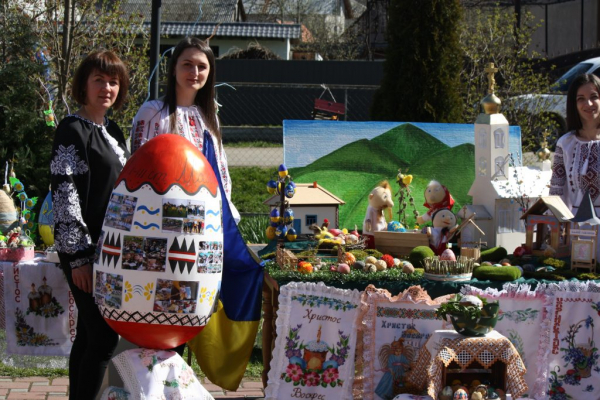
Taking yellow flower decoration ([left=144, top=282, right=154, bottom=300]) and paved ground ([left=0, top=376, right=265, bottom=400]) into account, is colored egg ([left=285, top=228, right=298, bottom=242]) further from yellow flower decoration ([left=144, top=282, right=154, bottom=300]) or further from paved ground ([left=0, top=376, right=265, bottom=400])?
yellow flower decoration ([left=144, top=282, right=154, bottom=300])

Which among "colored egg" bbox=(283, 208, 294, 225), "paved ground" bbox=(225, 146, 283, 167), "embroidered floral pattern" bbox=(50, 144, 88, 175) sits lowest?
"colored egg" bbox=(283, 208, 294, 225)

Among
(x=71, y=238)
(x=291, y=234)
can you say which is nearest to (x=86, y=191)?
(x=71, y=238)

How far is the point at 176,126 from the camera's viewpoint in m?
3.28

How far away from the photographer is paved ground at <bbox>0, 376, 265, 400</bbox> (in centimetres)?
407

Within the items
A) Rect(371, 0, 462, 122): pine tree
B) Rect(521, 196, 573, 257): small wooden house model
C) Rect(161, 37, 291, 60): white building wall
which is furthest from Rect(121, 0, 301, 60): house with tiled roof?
Rect(521, 196, 573, 257): small wooden house model

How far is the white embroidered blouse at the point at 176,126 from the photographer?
326 centimetres

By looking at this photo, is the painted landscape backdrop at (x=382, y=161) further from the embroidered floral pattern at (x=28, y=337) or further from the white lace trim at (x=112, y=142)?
the white lace trim at (x=112, y=142)

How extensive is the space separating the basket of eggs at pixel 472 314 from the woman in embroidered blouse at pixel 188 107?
103 centimetres

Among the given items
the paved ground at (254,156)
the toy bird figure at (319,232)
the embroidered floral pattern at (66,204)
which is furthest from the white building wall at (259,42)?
the embroidered floral pattern at (66,204)

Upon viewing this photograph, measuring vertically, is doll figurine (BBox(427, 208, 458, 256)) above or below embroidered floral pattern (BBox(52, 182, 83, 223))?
below

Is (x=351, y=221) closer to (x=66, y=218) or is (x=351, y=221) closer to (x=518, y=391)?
(x=518, y=391)

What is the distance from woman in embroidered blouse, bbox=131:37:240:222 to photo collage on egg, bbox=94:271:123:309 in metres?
0.72

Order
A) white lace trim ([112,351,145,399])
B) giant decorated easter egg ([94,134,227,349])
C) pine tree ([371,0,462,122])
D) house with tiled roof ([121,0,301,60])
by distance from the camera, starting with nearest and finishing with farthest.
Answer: giant decorated easter egg ([94,134,227,349]), white lace trim ([112,351,145,399]), pine tree ([371,0,462,122]), house with tiled roof ([121,0,301,60])

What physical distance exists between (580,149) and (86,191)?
257 cm
